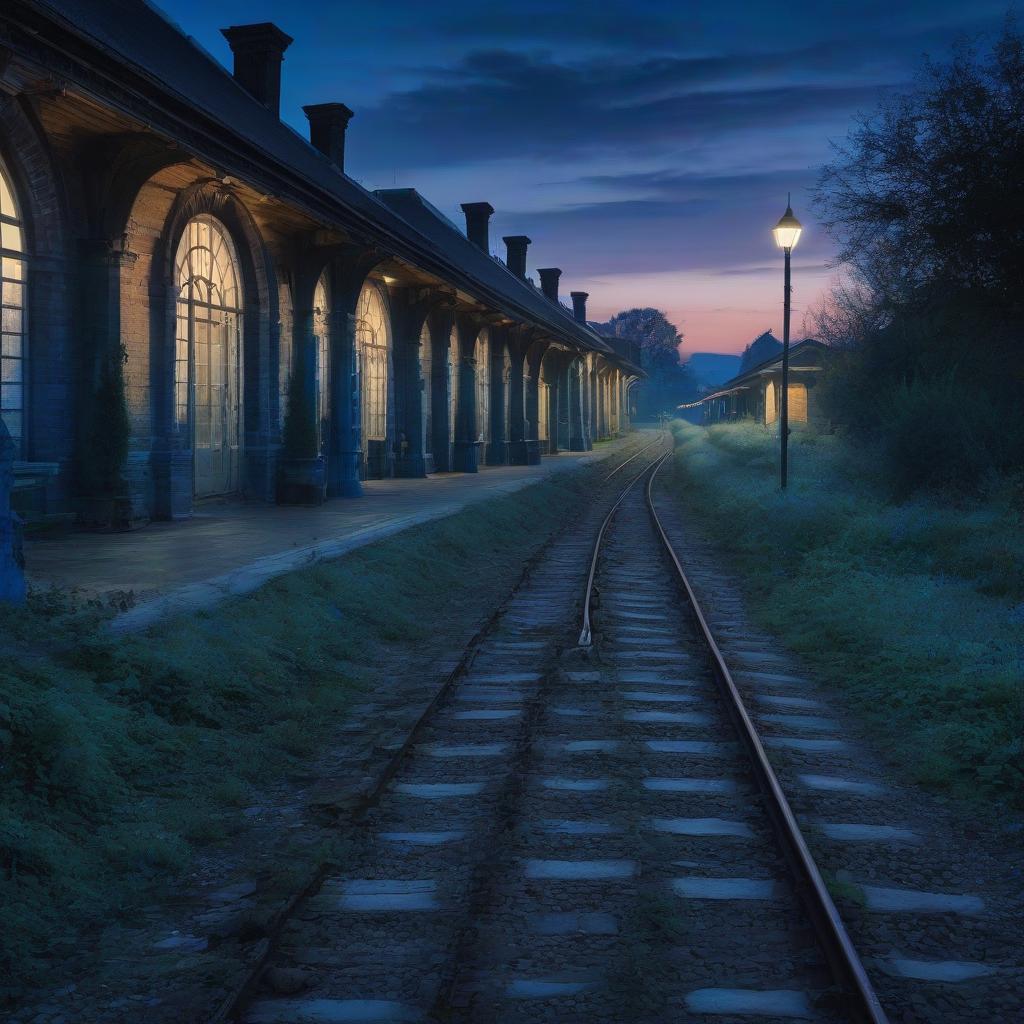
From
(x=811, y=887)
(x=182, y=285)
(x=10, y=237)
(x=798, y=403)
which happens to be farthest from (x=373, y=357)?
(x=798, y=403)

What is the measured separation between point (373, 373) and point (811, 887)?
64.8 feet

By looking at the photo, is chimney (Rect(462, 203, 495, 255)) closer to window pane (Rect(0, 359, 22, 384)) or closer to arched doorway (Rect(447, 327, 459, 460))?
arched doorway (Rect(447, 327, 459, 460))

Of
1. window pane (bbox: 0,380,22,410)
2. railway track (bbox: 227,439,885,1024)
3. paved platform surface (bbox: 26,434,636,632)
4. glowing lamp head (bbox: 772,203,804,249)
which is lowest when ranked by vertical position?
railway track (bbox: 227,439,885,1024)

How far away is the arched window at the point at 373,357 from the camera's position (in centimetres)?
2182

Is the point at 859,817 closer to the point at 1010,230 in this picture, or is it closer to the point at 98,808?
the point at 98,808

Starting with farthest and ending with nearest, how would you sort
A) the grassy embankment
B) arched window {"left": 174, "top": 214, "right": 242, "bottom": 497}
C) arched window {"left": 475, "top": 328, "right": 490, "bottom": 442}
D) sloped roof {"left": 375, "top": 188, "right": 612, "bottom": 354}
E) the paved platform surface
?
sloped roof {"left": 375, "top": 188, "right": 612, "bottom": 354}
arched window {"left": 475, "top": 328, "right": 490, "bottom": 442}
arched window {"left": 174, "top": 214, "right": 242, "bottom": 497}
the paved platform surface
the grassy embankment

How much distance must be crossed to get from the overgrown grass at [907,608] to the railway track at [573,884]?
1107 mm

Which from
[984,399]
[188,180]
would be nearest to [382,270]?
[188,180]

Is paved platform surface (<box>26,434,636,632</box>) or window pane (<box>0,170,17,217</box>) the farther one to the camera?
window pane (<box>0,170,17,217</box>)

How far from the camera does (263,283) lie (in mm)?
16094

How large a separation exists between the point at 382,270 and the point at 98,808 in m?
17.7

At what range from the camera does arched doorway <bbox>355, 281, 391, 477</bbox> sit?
71.8 feet

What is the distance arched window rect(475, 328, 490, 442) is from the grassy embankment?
71.6ft

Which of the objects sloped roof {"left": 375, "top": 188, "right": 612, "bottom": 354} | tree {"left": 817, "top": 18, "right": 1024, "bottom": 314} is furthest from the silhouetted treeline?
sloped roof {"left": 375, "top": 188, "right": 612, "bottom": 354}
